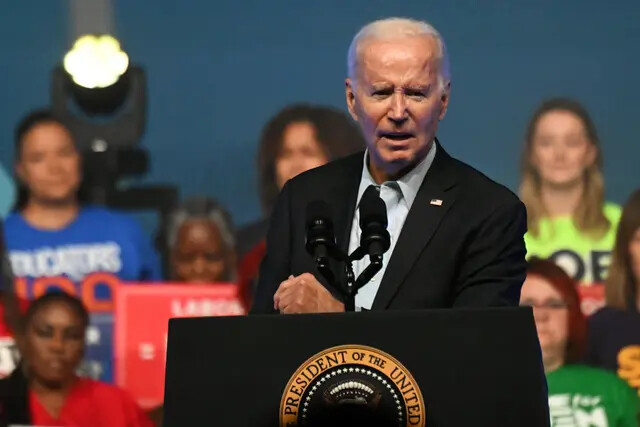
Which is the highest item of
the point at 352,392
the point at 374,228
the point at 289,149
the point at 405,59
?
the point at 289,149

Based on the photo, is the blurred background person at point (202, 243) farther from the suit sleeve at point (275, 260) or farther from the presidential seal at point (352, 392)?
the presidential seal at point (352, 392)

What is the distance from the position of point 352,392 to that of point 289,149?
10.4 feet

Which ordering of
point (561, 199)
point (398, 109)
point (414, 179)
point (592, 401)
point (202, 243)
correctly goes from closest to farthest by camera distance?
point (398, 109)
point (414, 179)
point (592, 401)
point (561, 199)
point (202, 243)

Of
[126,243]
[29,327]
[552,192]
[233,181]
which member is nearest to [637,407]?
[552,192]

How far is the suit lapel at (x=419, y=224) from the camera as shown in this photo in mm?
2395

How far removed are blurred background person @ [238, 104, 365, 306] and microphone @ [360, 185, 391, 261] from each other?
9.40 feet

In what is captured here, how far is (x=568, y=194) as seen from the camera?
5.11 metres

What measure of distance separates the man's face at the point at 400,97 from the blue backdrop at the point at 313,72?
262 centimetres

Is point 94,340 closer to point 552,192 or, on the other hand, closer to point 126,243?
point 126,243

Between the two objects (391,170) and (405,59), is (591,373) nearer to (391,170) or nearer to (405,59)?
(391,170)

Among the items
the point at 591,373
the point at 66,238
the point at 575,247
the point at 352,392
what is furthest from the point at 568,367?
the point at 352,392

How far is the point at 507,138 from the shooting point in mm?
5105

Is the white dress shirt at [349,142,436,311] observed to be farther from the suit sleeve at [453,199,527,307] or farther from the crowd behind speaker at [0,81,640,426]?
the crowd behind speaker at [0,81,640,426]

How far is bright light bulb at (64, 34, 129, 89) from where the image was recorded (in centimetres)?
523
